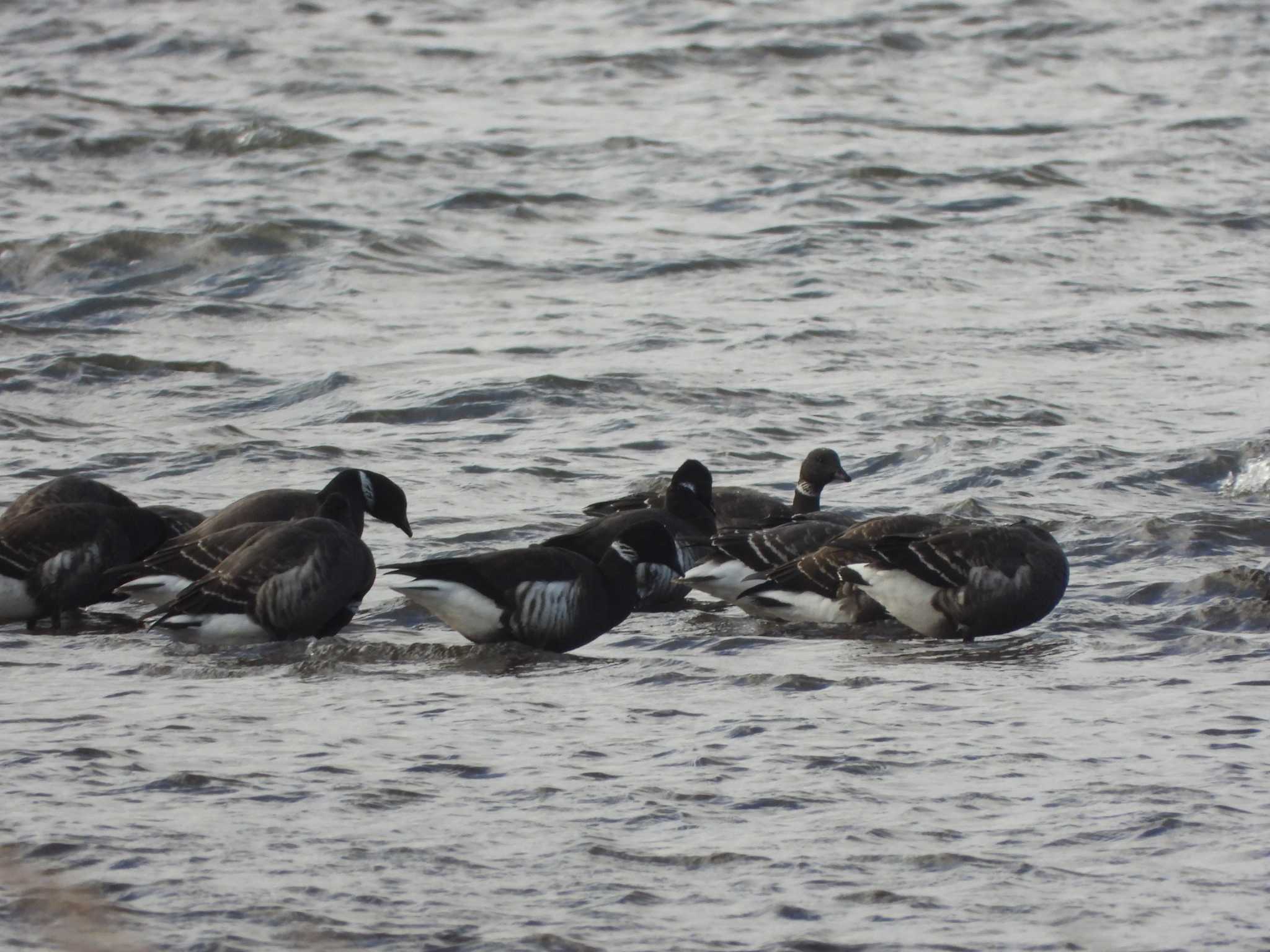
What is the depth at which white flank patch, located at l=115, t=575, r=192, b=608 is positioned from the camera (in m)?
9.62

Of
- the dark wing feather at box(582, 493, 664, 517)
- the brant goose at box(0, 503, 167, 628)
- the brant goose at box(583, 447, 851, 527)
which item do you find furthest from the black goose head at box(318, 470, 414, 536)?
the brant goose at box(583, 447, 851, 527)

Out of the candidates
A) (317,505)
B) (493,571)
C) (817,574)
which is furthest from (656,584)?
(317,505)

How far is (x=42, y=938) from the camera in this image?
4.94 metres

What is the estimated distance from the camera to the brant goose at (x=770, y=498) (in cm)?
1217

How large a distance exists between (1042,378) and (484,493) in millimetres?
5645

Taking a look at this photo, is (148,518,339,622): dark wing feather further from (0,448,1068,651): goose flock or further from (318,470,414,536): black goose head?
(318,470,414,536): black goose head

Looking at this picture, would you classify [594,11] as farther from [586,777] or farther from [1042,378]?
[586,777]

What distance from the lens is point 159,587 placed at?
9.63 m

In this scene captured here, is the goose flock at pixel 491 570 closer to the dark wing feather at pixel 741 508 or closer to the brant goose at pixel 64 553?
the brant goose at pixel 64 553

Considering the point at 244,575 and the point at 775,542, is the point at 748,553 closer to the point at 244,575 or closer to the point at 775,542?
the point at 775,542

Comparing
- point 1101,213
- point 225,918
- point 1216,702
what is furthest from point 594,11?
point 225,918

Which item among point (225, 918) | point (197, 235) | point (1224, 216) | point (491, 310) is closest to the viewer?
point (225, 918)

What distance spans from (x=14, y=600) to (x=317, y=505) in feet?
5.49

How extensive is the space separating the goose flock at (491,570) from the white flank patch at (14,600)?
0.03 feet
